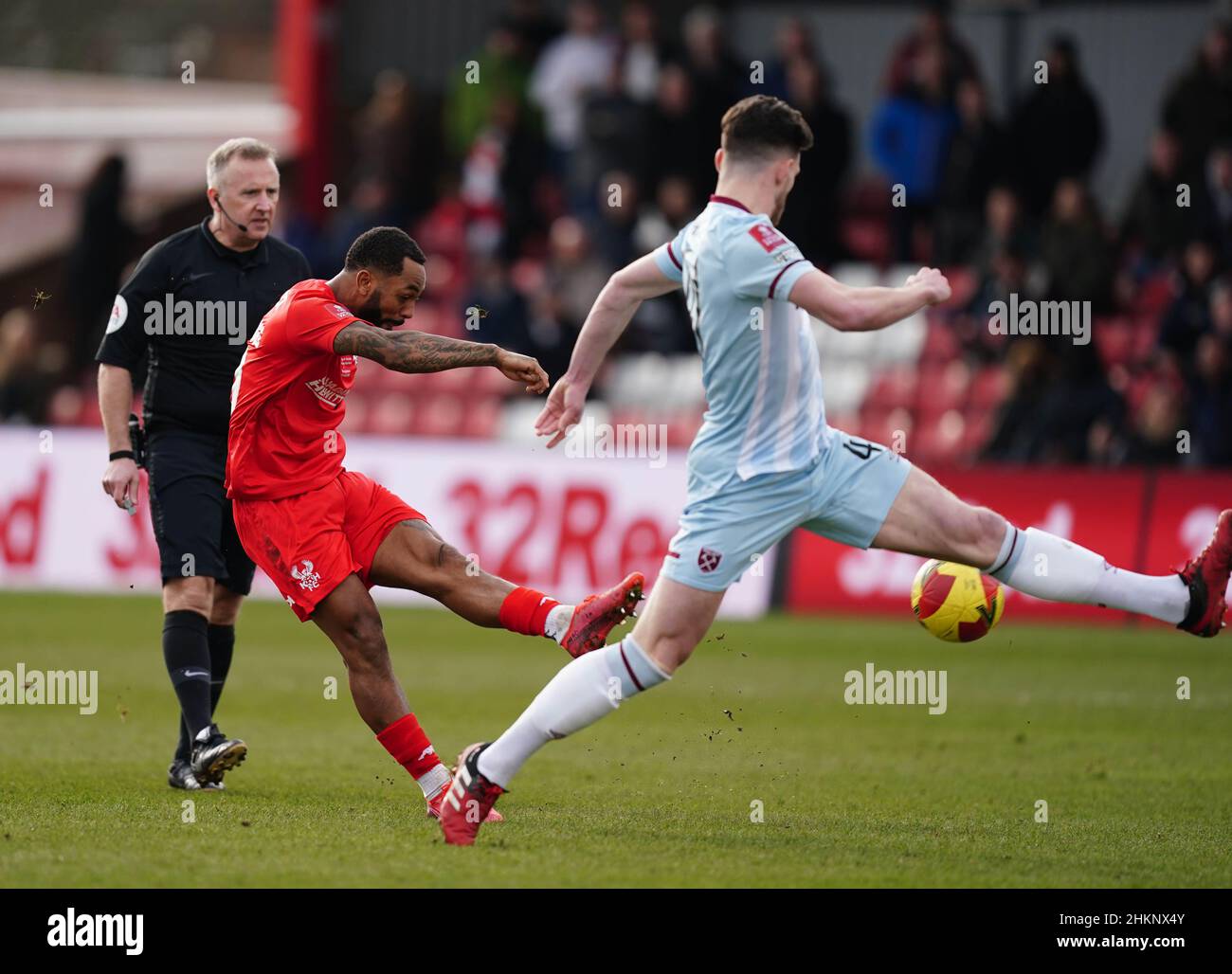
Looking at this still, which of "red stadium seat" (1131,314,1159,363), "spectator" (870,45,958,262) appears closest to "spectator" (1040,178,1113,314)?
"red stadium seat" (1131,314,1159,363)

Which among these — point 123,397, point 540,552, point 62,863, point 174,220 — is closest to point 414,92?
point 174,220

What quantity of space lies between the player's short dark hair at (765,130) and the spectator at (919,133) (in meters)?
12.3

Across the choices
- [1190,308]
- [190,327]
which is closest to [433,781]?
[190,327]

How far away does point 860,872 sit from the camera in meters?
6.75

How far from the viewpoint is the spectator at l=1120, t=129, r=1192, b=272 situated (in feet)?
59.9

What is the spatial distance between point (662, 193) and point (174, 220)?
29.6 ft

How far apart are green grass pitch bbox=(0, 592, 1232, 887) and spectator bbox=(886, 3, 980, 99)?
6.16 metres

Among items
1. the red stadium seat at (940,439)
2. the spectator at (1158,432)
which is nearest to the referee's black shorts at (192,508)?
the spectator at (1158,432)

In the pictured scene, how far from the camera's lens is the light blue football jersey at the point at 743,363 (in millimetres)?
6957

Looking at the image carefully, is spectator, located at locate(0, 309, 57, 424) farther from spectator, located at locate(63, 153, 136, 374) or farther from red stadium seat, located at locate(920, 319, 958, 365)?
red stadium seat, located at locate(920, 319, 958, 365)

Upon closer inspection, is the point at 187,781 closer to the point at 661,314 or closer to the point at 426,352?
the point at 426,352
